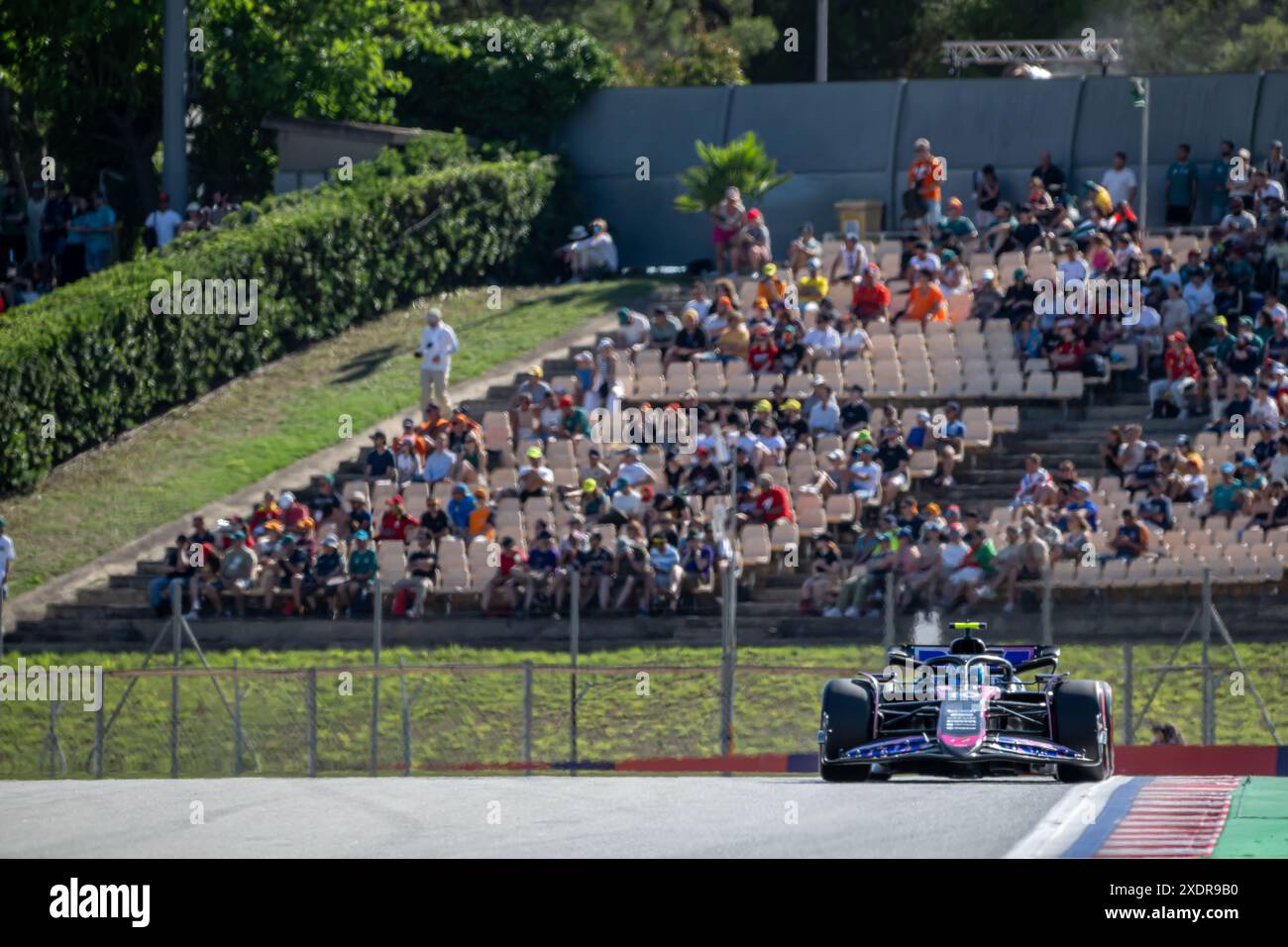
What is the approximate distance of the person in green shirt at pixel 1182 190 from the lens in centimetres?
3434

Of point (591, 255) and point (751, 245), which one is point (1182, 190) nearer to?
point (751, 245)

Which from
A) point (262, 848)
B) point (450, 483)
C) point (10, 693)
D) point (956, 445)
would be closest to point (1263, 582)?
point (956, 445)

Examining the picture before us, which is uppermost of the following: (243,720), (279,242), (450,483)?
(279,242)

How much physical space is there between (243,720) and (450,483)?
646cm

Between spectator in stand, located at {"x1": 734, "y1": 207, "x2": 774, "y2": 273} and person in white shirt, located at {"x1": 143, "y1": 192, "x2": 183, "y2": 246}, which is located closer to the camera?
spectator in stand, located at {"x1": 734, "y1": 207, "x2": 774, "y2": 273}

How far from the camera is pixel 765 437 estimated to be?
28219 mm

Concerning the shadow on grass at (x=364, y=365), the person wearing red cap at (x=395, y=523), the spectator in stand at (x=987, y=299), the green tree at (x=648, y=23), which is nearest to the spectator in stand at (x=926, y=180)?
the spectator in stand at (x=987, y=299)

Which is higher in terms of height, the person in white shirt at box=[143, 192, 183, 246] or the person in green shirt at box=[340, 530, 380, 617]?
the person in white shirt at box=[143, 192, 183, 246]

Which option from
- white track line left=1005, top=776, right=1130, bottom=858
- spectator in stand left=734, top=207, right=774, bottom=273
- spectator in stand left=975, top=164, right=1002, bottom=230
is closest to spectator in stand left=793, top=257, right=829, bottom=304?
spectator in stand left=734, top=207, right=774, bottom=273

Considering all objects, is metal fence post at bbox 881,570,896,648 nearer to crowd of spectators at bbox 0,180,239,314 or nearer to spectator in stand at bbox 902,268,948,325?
spectator in stand at bbox 902,268,948,325

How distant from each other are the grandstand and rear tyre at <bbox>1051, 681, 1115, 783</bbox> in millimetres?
7844

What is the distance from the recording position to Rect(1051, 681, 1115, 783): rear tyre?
52.4 feet

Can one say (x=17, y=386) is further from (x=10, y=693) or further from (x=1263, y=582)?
(x=1263, y=582)
